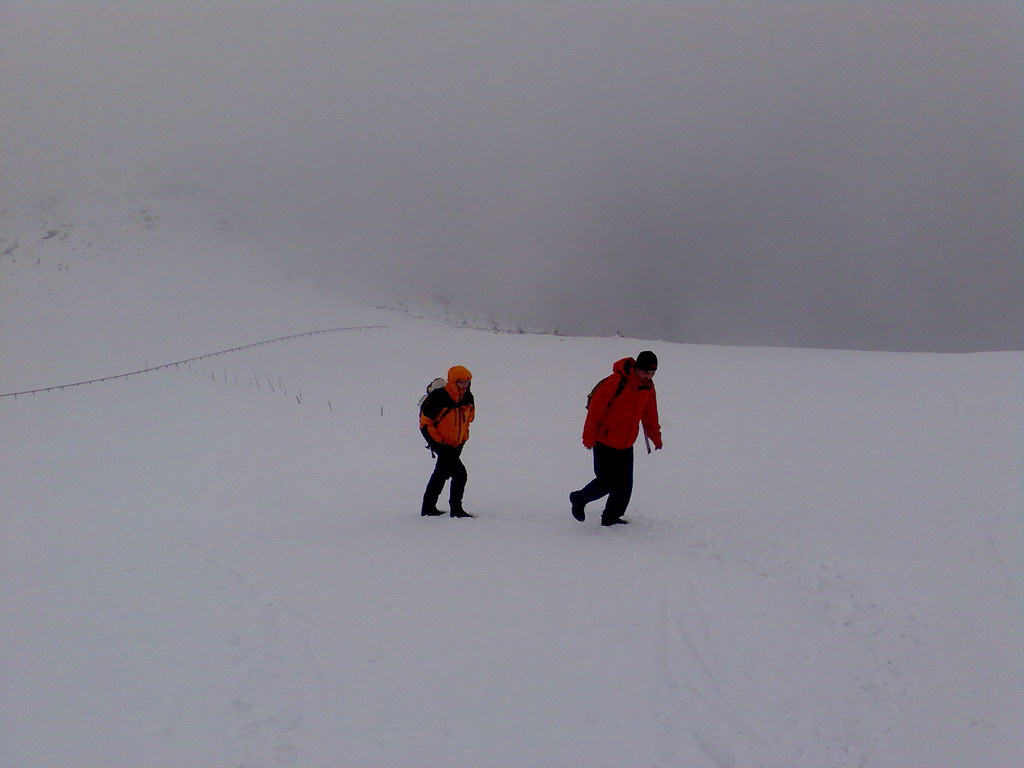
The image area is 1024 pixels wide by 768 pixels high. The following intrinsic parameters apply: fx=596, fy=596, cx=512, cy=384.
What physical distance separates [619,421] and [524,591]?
87.3 inches

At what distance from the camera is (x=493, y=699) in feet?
12.6

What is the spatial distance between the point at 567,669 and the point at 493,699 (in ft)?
1.89

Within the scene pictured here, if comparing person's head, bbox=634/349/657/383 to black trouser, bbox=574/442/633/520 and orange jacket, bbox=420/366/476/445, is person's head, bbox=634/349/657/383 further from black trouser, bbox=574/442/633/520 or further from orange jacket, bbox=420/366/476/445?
orange jacket, bbox=420/366/476/445

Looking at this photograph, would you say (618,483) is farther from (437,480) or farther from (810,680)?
(810,680)

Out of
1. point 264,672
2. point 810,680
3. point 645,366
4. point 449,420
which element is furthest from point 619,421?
point 264,672

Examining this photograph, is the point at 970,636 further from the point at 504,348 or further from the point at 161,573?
the point at 504,348

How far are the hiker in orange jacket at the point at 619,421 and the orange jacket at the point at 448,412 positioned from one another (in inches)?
59.1

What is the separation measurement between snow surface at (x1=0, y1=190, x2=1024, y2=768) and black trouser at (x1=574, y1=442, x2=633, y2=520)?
0.29 m

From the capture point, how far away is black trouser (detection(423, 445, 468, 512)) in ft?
24.0

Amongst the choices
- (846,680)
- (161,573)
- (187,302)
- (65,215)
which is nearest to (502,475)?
(161,573)

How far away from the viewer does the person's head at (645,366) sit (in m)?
6.22

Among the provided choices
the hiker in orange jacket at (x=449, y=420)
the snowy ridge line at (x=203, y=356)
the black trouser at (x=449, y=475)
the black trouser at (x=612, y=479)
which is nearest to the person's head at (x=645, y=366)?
the black trouser at (x=612, y=479)

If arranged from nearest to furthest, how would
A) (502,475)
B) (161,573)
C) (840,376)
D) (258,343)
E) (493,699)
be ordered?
(493,699)
(161,573)
(502,475)
(840,376)
(258,343)

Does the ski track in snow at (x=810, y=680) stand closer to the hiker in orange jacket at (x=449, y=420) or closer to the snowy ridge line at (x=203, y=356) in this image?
the hiker in orange jacket at (x=449, y=420)
